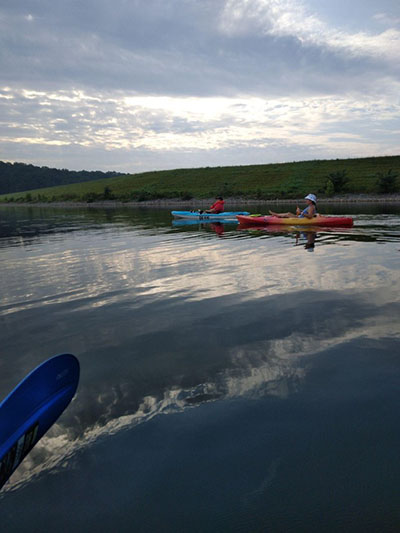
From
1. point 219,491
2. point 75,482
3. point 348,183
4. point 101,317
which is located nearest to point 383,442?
point 219,491

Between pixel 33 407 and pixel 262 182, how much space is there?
95.9 metres

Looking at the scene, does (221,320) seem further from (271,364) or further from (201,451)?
(201,451)

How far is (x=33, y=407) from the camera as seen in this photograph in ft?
12.1

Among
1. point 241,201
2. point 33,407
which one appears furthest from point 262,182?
point 33,407

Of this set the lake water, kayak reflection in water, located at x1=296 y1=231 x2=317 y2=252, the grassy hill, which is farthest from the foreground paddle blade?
the grassy hill

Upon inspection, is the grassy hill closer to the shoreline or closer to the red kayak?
the shoreline

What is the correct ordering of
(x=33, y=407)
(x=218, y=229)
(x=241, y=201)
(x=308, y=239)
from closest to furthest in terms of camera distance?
(x=33, y=407)
(x=308, y=239)
(x=218, y=229)
(x=241, y=201)

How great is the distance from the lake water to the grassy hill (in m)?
68.2

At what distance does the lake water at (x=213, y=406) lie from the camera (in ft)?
10.3

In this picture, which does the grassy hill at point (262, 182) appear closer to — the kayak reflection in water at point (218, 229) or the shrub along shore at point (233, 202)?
the shrub along shore at point (233, 202)

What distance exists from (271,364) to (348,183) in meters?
79.6

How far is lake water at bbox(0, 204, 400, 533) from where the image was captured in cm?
313

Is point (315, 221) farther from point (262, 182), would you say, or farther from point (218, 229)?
point (262, 182)

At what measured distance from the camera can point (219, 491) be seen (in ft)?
10.8
